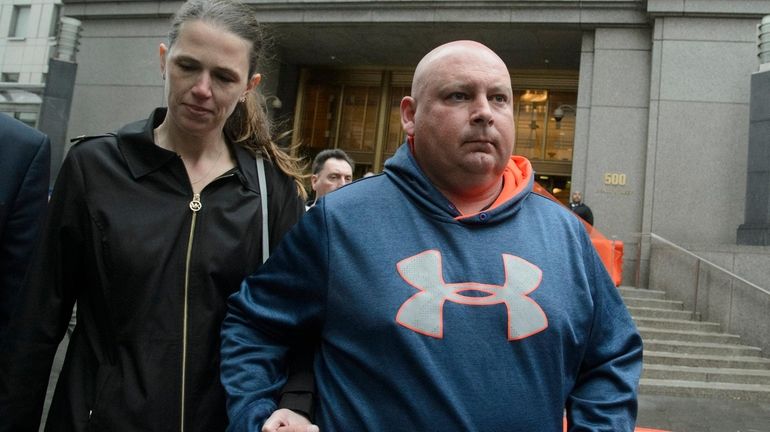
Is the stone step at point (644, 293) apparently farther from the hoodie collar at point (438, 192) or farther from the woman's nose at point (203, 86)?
the woman's nose at point (203, 86)

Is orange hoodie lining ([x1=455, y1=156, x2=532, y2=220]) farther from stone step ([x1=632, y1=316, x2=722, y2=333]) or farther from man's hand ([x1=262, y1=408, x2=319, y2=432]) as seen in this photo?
stone step ([x1=632, y1=316, x2=722, y2=333])

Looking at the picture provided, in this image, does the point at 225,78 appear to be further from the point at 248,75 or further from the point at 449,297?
the point at 449,297

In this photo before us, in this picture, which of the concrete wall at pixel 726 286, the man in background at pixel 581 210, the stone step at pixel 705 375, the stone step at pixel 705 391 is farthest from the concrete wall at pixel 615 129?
the stone step at pixel 705 391

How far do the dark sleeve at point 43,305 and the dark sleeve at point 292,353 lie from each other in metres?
0.57

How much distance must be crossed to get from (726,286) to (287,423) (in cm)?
1027

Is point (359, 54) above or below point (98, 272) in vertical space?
above

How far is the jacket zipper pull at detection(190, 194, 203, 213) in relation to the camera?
1.93m

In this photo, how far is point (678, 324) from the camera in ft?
33.4

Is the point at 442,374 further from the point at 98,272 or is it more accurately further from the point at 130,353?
the point at 98,272

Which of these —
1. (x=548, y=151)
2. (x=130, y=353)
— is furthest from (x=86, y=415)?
(x=548, y=151)

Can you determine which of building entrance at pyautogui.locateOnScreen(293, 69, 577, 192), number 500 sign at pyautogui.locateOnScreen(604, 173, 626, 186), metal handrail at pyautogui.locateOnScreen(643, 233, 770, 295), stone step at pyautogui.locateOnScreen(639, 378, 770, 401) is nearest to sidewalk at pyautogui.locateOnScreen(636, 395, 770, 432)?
stone step at pyautogui.locateOnScreen(639, 378, 770, 401)

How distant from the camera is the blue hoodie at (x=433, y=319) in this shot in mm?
1590

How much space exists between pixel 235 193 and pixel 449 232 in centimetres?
71

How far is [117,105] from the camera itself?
17.8 m
